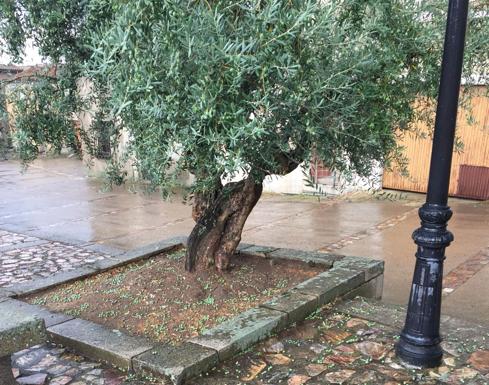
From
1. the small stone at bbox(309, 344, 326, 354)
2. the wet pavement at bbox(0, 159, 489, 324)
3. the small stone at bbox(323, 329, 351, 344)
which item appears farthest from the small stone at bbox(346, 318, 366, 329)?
the wet pavement at bbox(0, 159, 489, 324)

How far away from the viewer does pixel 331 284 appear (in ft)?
14.9

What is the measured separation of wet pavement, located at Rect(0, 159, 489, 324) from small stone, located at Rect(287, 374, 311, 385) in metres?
2.41

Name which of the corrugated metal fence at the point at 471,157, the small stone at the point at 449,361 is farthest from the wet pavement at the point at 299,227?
the small stone at the point at 449,361

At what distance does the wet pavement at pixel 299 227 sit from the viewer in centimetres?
632

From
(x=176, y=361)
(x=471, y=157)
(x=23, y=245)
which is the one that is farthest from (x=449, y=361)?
(x=471, y=157)

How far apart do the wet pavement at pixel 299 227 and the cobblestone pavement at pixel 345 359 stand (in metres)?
1.45

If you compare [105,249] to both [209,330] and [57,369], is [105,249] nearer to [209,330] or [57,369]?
[57,369]

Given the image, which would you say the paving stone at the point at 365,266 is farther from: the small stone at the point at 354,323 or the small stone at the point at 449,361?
the small stone at the point at 449,361

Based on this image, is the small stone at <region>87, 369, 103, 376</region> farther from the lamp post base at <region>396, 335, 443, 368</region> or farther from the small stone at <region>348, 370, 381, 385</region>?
the lamp post base at <region>396, 335, 443, 368</region>

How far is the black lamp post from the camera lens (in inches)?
125

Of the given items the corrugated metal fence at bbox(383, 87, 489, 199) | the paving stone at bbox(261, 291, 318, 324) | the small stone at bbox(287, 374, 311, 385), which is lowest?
the small stone at bbox(287, 374, 311, 385)

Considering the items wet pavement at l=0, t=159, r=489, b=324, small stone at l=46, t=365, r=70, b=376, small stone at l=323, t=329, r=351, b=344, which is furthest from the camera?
wet pavement at l=0, t=159, r=489, b=324

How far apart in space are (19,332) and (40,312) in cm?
147

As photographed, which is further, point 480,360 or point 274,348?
point 274,348
